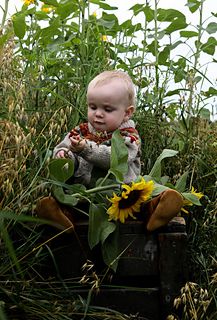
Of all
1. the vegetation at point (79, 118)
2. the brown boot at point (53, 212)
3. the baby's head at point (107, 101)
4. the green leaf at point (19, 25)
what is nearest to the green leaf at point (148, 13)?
the vegetation at point (79, 118)

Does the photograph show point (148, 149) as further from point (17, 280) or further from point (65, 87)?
point (17, 280)

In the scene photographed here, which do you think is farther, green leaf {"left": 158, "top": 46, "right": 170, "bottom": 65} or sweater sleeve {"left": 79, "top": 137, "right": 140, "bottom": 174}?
green leaf {"left": 158, "top": 46, "right": 170, "bottom": 65}

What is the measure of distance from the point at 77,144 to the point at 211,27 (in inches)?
58.6

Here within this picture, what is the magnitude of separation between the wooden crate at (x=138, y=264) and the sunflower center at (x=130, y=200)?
0.28ft

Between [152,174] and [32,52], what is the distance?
1.08 meters

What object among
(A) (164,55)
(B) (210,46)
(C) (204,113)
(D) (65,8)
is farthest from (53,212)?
(B) (210,46)

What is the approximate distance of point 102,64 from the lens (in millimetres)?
3283

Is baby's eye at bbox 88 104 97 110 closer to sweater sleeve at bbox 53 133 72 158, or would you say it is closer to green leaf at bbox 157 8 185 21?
sweater sleeve at bbox 53 133 72 158

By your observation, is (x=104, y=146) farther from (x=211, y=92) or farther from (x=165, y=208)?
(x=211, y=92)

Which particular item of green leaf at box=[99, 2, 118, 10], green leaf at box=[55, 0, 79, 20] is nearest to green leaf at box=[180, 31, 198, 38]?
green leaf at box=[99, 2, 118, 10]

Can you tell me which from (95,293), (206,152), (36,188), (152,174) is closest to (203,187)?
(206,152)

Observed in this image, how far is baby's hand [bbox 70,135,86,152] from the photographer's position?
92.4 inches

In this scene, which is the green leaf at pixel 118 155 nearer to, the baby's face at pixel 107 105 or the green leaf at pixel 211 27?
the baby's face at pixel 107 105

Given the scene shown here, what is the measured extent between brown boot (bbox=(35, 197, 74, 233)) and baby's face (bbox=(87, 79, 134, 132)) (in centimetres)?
46
